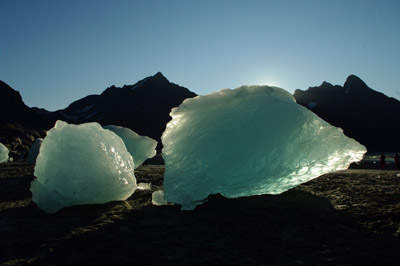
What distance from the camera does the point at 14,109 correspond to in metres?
51.2

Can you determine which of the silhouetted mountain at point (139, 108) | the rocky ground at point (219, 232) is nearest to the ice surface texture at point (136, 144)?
the rocky ground at point (219, 232)

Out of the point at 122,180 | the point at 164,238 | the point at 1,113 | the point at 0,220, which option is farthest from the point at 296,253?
the point at 1,113

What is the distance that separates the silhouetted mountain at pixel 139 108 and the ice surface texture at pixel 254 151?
5363 cm

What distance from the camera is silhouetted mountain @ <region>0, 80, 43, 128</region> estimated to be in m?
49.4

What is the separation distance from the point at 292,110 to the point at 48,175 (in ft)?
10.5

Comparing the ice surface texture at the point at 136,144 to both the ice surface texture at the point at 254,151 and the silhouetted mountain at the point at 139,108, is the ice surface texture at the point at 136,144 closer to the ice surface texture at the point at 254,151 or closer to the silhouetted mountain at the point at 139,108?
the ice surface texture at the point at 254,151

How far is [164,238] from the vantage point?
2.29 meters

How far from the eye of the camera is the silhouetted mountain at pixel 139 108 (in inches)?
2473

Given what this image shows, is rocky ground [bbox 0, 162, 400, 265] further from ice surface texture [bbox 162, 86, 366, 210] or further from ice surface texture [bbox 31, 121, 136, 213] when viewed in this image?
ice surface texture [bbox 162, 86, 366, 210]

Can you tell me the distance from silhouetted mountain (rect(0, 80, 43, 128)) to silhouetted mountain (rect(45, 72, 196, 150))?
1262cm

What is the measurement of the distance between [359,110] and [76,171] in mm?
71692

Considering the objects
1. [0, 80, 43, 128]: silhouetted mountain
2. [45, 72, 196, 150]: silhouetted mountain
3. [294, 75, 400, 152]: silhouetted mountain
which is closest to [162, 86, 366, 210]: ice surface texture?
[45, 72, 196, 150]: silhouetted mountain

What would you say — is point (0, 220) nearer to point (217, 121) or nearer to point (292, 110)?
point (217, 121)

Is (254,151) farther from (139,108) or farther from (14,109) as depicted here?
(139,108)
